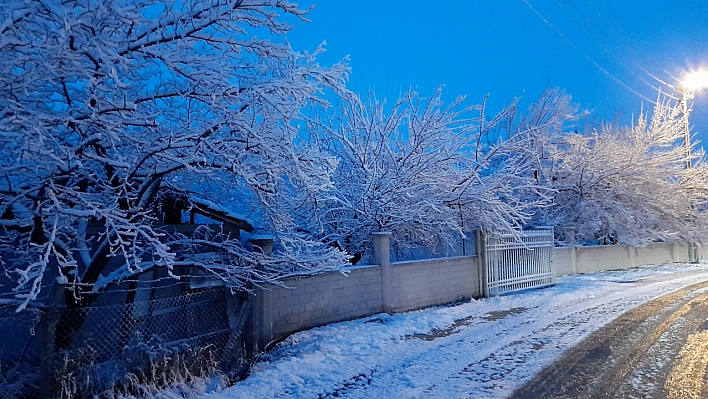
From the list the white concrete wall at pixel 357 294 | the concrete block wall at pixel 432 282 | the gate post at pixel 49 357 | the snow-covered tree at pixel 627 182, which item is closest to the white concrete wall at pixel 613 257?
the snow-covered tree at pixel 627 182

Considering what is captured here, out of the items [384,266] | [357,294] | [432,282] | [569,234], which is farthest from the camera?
[569,234]

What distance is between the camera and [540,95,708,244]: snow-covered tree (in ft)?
70.3

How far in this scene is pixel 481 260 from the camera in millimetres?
13297

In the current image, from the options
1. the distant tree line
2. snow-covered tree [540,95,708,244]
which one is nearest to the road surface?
the distant tree line

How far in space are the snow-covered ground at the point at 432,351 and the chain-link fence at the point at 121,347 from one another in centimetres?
62

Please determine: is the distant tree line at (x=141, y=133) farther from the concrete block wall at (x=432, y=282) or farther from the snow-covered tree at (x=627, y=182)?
the snow-covered tree at (x=627, y=182)

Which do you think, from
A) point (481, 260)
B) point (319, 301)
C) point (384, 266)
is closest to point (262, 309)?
point (319, 301)

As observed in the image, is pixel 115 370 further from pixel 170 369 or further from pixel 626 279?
pixel 626 279

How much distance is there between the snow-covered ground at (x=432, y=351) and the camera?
19.6 feet

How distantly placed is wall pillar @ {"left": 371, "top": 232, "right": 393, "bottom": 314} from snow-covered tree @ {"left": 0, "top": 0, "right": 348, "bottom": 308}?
4.07 metres

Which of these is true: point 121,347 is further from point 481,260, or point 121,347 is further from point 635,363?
point 481,260

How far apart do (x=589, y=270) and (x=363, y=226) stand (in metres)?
12.2

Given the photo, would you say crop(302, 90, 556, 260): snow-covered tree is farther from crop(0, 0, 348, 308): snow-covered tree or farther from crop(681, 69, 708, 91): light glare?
crop(681, 69, 708, 91): light glare

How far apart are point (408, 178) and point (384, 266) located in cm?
258
